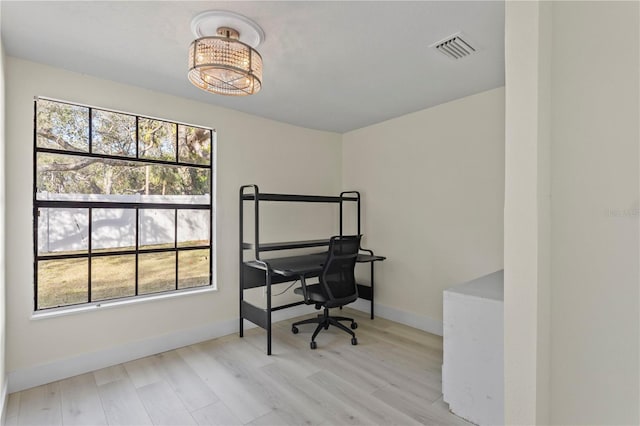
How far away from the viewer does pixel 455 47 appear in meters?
2.04

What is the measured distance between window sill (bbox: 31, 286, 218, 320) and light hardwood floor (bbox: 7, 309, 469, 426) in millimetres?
481

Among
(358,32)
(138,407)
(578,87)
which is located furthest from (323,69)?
(138,407)

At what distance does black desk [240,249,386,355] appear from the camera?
288 centimetres

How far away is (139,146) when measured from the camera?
9.21 feet

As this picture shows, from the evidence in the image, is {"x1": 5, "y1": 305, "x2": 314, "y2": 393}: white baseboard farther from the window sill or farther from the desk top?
the desk top

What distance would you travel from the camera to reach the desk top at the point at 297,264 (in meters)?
2.90

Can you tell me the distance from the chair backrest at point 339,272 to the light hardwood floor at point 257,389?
44 cm

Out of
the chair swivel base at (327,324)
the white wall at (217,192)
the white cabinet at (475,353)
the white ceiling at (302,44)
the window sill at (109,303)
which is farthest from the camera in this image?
the chair swivel base at (327,324)

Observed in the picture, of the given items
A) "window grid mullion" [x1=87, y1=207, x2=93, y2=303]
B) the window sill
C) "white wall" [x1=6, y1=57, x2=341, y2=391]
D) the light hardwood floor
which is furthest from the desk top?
"window grid mullion" [x1=87, y1=207, x2=93, y2=303]

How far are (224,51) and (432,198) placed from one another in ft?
7.98

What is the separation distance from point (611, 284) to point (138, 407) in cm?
254

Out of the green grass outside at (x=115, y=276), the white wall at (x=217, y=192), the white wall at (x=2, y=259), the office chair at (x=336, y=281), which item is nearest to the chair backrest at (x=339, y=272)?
the office chair at (x=336, y=281)

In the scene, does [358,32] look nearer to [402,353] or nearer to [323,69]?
[323,69]

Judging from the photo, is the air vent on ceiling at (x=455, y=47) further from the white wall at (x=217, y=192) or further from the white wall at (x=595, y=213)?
the white wall at (x=217, y=192)
